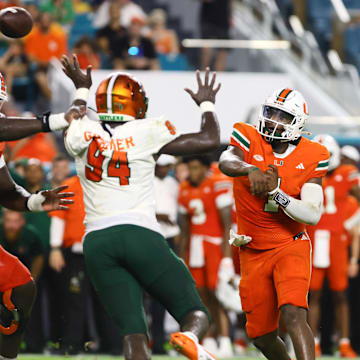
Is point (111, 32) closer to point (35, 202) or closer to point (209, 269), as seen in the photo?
point (209, 269)

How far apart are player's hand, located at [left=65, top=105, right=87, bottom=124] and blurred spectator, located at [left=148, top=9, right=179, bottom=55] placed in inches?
324

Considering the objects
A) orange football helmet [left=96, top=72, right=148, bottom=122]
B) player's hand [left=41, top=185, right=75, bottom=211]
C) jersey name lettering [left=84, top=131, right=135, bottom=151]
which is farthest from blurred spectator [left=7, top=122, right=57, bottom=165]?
jersey name lettering [left=84, top=131, right=135, bottom=151]

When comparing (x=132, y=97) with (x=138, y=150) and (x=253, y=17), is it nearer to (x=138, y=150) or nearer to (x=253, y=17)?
(x=138, y=150)

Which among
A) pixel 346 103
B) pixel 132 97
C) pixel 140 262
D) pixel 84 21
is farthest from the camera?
pixel 84 21

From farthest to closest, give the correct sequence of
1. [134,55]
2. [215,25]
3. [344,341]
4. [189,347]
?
[215,25]
[134,55]
[344,341]
[189,347]

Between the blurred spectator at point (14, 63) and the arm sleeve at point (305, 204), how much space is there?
24.4 feet

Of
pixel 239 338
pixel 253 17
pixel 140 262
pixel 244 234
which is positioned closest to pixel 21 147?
pixel 239 338

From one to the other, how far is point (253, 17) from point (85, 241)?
889 centimetres

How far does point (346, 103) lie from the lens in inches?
504

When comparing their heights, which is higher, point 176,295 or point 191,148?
point 191,148

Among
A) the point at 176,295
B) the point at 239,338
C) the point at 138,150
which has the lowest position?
the point at 239,338

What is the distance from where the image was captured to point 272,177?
555cm

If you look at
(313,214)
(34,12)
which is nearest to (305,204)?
(313,214)

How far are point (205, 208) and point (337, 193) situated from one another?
4.73ft
